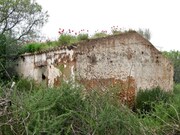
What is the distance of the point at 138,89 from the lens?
1881 centimetres

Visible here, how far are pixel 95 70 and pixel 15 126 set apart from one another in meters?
12.8

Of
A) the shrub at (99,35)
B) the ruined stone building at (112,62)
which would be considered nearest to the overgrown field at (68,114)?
the ruined stone building at (112,62)

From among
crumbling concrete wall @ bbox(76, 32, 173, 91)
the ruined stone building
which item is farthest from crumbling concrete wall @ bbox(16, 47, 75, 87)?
crumbling concrete wall @ bbox(76, 32, 173, 91)

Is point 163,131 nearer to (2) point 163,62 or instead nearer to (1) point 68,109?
(1) point 68,109

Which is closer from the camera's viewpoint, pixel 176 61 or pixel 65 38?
pixel 65 38

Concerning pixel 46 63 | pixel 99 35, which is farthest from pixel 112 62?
pixel 46 63

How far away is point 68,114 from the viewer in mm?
5004

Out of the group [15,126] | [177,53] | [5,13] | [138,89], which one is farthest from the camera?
[177,53]

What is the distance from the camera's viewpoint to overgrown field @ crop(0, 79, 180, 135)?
478 centimetres

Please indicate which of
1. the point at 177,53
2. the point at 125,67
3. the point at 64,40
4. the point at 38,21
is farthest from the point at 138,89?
the point at 177,53

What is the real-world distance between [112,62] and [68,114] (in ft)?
43.3

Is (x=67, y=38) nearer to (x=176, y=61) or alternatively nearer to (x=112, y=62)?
(x=112, y=62)

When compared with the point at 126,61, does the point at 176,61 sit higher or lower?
lower

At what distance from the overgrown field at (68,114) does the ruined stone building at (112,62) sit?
10.7 m
